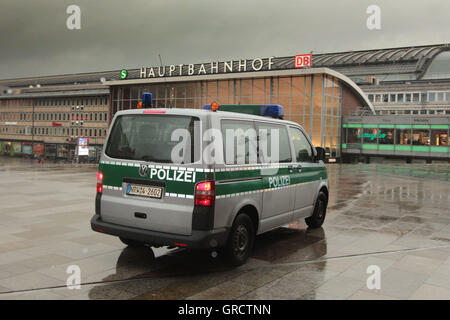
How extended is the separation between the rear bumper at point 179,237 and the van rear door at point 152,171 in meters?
0.07

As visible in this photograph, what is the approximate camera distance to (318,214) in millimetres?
8672

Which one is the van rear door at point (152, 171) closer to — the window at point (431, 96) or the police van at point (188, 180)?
the police van at point (188, 180)

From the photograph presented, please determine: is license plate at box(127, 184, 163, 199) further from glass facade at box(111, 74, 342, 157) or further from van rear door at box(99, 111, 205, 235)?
glass facade at box(111, 74, 342, 157)

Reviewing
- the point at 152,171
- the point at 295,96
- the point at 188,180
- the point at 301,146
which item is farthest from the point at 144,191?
the point at 295,96

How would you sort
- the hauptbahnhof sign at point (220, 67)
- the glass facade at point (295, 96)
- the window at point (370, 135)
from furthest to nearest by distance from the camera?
the window at point (370, 135) < the glass facade at point (295, 96) < the hauptbahnhof sign at point (220, 67)

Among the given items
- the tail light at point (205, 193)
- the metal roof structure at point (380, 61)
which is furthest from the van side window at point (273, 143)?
the metal roof structure at point (380, 61)

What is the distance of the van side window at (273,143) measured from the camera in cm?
654

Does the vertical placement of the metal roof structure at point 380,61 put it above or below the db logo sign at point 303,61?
above

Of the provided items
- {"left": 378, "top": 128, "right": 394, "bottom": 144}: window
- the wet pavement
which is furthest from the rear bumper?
{"left": 378, "top": 128, "right": 394, "bottom": 144}: window

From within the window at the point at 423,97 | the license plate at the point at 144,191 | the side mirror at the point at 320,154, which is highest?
the window at the point at 423,97

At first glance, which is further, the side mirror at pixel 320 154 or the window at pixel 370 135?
the window at pixel 370 135

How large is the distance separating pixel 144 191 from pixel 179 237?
81 cm
